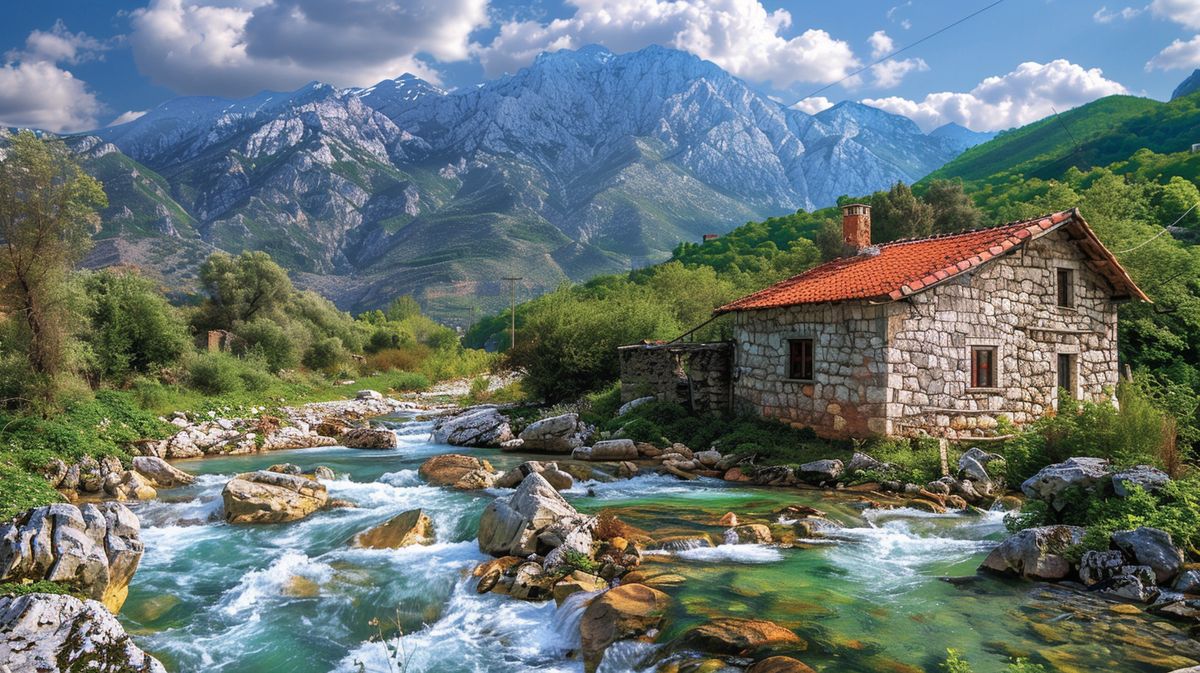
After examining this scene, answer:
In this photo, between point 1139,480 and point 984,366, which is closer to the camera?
point 1139,480

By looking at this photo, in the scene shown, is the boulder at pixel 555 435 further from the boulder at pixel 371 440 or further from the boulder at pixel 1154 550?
the boulder at pixel 1154 550

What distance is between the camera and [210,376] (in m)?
27.3

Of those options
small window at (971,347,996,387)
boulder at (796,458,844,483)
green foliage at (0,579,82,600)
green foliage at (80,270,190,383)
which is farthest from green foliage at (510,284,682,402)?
green foliage at (0,579,82,600)

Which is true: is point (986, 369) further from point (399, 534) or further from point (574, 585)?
point (399, 534)

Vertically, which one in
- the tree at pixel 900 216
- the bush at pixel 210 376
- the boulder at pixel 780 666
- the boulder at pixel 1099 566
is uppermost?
the tree at pixel 900 216

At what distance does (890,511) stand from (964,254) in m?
7.21

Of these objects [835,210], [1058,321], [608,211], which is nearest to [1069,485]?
[1058,321]

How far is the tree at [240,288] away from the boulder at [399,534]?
3426 centimetres

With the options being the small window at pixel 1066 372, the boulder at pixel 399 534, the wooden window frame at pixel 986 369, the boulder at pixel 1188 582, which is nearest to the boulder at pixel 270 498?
the boulder at pixel 399 534

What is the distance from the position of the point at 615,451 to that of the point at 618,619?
11.7 metres

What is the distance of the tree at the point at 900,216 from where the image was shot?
36250 mm

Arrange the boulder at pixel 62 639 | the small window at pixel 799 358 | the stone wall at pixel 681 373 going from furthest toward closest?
1. the stone wall at pixel 681 373
2. the small window at pixel 799 358
3. the boulder at pixel 62 639

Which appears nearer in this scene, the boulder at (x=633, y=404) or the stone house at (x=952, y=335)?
the stone house at (x=952, y=335)

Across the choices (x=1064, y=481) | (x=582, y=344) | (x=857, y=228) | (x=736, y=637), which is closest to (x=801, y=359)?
(x=857, y=228)
